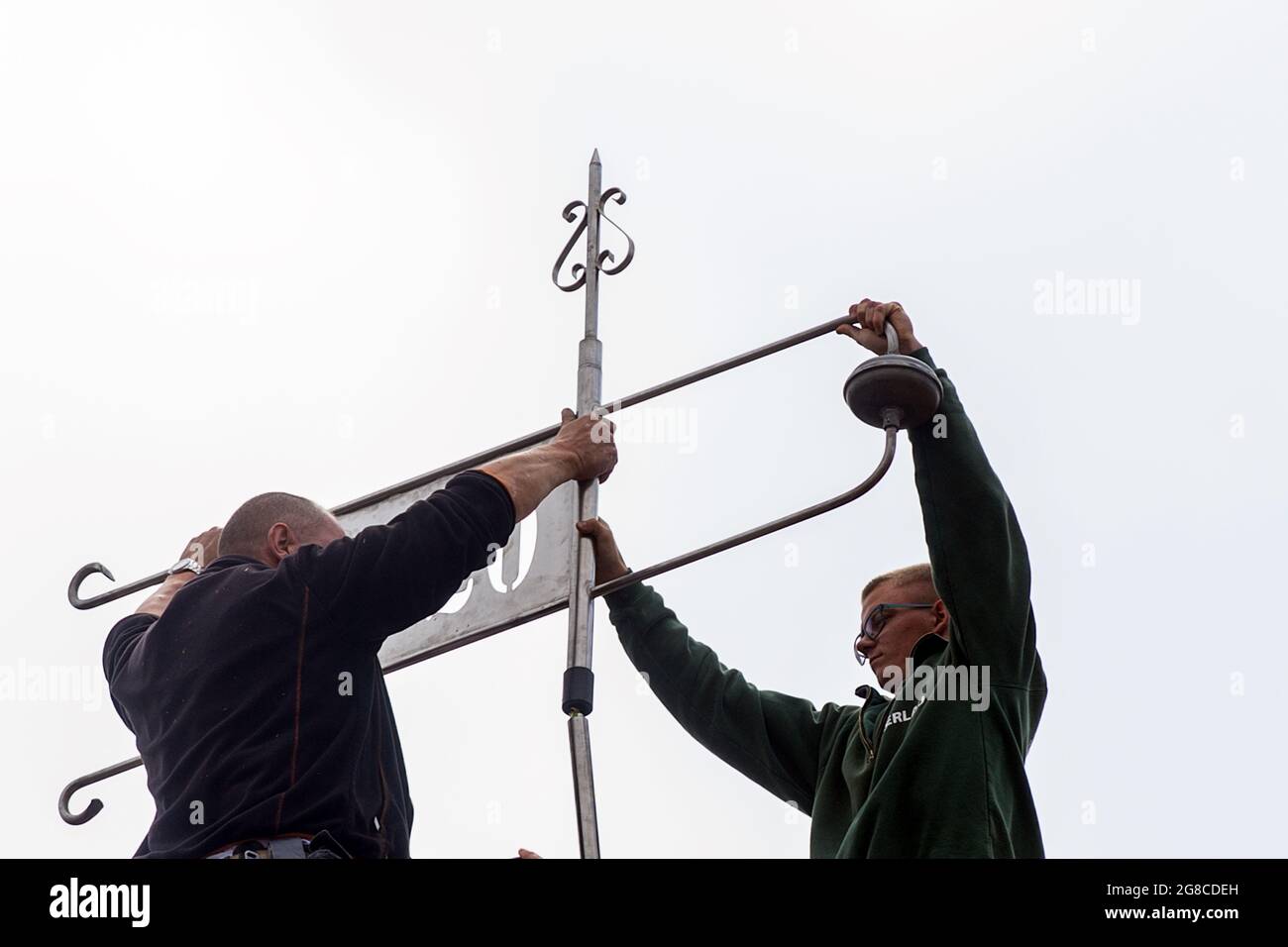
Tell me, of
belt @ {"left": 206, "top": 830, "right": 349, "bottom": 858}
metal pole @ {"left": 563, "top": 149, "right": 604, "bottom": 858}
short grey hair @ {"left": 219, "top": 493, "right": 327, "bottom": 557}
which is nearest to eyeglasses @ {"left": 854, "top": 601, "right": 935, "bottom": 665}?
metal pole @ {"left": 563, "top": 149, "right": 604, "bottom": 858}

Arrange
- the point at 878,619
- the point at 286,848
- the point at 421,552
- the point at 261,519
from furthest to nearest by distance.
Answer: the point at 878,619 < the point at 261,519 < the point at 421,552 < the point at 286,848

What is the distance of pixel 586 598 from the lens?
299 inches

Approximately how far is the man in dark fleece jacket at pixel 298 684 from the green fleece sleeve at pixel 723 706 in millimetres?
1743

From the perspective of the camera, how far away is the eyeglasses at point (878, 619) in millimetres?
8719

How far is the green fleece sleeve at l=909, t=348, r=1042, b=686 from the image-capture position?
26.0 feet

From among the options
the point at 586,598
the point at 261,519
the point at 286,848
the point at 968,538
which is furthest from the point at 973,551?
the point at 286,848

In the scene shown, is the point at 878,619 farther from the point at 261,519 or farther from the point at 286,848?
the point at 286,848

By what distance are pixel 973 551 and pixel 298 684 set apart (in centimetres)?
246

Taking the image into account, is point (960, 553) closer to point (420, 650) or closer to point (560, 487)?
point (560, 487)

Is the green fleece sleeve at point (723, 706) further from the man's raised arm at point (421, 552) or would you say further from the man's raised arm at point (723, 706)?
the man's raised arm at point (421, 552)

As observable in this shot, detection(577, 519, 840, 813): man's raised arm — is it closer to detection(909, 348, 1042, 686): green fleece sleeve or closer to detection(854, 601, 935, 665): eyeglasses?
detection(854, 601, 935, 665): eyeglasses

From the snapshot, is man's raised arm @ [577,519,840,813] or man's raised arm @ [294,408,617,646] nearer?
man's raised arm @ [294,408,617,646]
